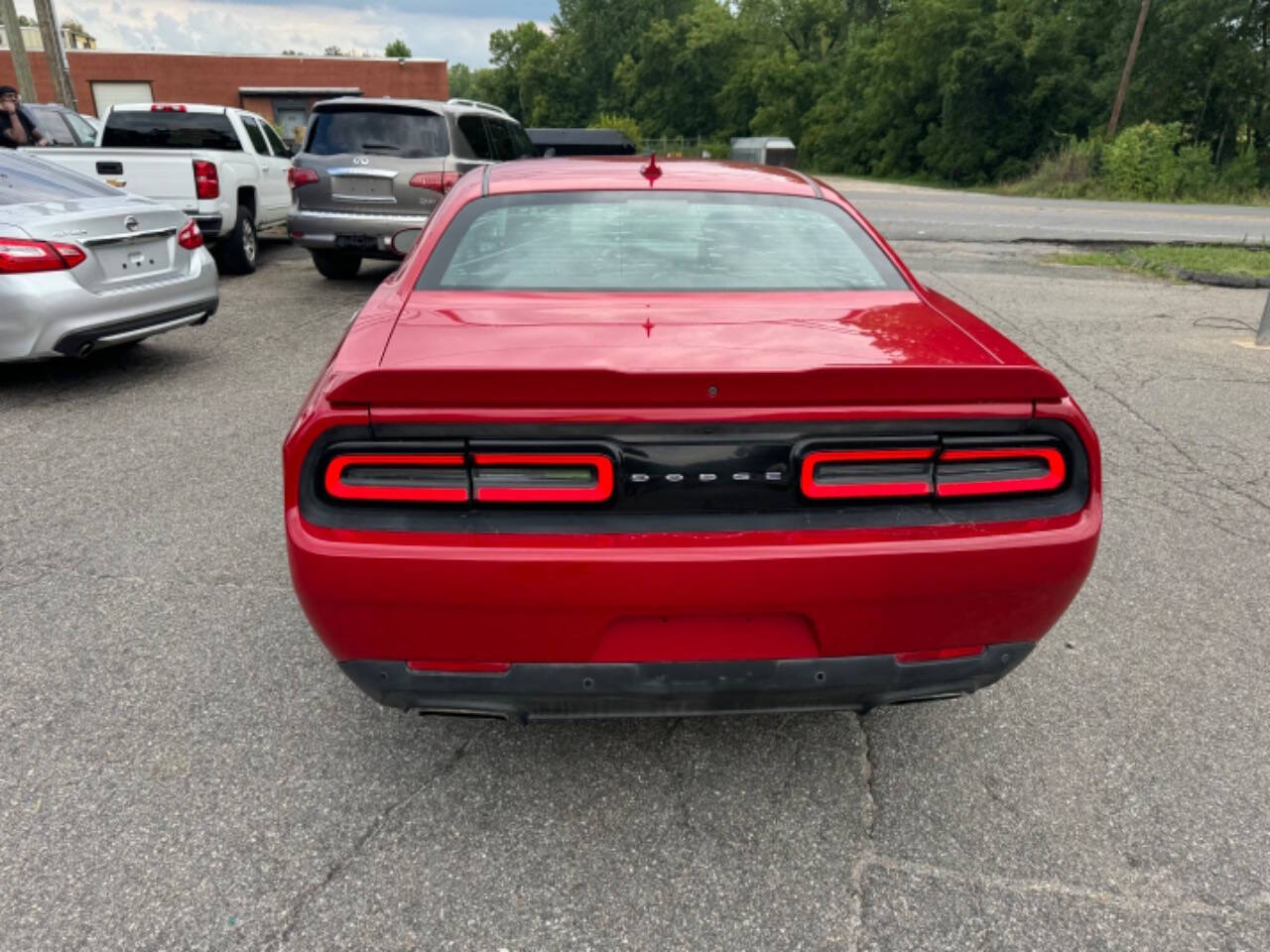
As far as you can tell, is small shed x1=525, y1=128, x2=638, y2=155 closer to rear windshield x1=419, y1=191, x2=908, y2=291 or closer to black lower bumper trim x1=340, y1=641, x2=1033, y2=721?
→ rear windshield x1=419, y1=191, x2=908, y2=291

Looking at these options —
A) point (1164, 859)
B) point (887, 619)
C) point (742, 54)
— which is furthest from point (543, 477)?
point (742, 54)

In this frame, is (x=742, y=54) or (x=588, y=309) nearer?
(x=588, y=309)

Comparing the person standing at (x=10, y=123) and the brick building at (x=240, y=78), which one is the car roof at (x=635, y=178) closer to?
the person standing at (x=10, y=123)

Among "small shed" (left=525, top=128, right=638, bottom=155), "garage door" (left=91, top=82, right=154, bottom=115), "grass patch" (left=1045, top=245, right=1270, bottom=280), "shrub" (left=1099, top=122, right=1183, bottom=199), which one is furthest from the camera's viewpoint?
"garage door" (left=91, top=82, right=154, bottom=115)

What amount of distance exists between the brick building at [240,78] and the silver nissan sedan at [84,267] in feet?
138

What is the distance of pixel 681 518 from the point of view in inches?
77.3

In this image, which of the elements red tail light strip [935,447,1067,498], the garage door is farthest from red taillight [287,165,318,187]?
the garage door

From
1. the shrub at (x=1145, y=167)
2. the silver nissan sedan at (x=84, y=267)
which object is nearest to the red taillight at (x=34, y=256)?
the silver nissan sedan at (x=84, y=267)

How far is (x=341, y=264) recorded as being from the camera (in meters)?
10.3

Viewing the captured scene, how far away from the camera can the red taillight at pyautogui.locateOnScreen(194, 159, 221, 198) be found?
9172 mm

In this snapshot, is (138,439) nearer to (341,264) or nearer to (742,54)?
(341,264)

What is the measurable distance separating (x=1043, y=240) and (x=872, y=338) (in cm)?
1516

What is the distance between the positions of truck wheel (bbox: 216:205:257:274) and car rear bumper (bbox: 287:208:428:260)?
1.28 metres

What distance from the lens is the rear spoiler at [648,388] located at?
188 cm
